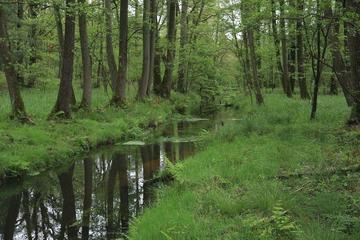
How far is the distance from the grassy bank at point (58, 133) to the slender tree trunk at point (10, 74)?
0.43m

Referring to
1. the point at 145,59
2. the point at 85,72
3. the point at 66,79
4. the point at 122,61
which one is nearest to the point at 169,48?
the point at 145,59

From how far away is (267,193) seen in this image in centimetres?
679

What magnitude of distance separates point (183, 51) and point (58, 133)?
1789 centimetres

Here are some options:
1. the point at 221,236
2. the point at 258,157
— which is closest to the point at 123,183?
the point at 258,157

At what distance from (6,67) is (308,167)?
962 cm

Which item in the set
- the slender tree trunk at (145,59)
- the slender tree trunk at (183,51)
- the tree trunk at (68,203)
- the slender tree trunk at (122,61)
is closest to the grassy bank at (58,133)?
the slender tree trunk at (122,61)

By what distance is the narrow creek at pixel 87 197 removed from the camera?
7.76m

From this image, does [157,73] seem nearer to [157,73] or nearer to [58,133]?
[157,73]

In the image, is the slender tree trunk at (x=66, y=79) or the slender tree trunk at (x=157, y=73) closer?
the slender tree trunk at (x=66, y=79)

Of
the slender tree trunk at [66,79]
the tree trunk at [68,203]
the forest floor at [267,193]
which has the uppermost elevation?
the slender tree trunk at [66,79]

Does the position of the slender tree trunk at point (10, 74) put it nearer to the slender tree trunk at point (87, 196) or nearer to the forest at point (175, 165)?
the forest at point (175, 165)

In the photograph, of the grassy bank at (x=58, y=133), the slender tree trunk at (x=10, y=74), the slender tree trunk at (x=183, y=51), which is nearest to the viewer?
the grassy bank at (x=58, y=133)

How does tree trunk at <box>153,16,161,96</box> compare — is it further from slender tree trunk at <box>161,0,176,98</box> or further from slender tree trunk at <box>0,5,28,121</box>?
slender tree trunk at <box>0,5,28,121</box>

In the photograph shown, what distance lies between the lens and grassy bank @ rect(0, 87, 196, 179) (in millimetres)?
11438
